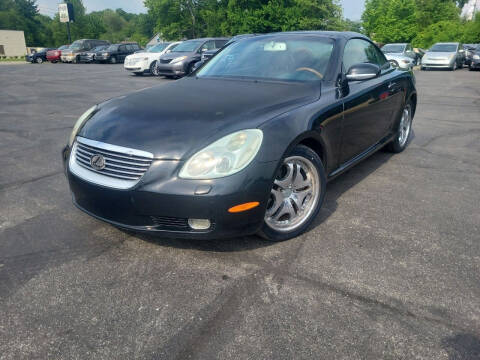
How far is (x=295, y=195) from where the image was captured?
297cm

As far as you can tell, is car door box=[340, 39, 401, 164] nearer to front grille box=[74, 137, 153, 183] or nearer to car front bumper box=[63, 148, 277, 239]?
car front bumper box=[63, 148, 277, 239]

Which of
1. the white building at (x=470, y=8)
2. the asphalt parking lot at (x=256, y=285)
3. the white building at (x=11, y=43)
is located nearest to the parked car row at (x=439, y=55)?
the asphalt parking lot at (x=256, y=285)

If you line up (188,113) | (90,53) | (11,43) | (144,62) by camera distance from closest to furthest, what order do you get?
(188,113), (144,62), (90,53), (11,43)

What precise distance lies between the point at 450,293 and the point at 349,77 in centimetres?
198

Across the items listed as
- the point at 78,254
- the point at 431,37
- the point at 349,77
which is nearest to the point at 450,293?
the point at 349,77

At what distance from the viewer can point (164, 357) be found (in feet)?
6.09

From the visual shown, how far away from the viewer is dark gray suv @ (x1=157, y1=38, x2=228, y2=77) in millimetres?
15500

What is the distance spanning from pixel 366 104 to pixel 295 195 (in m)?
1.45

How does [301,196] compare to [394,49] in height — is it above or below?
below

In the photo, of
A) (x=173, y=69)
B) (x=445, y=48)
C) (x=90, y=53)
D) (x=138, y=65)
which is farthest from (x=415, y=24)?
(x=173, y=69)

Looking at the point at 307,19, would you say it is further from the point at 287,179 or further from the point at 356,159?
the point at 287,179

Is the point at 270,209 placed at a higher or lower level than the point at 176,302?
higher

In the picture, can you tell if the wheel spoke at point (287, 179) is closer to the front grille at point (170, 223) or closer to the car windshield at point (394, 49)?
the front grille at point (170, 223)

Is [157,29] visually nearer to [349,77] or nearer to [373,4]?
[373,4]
